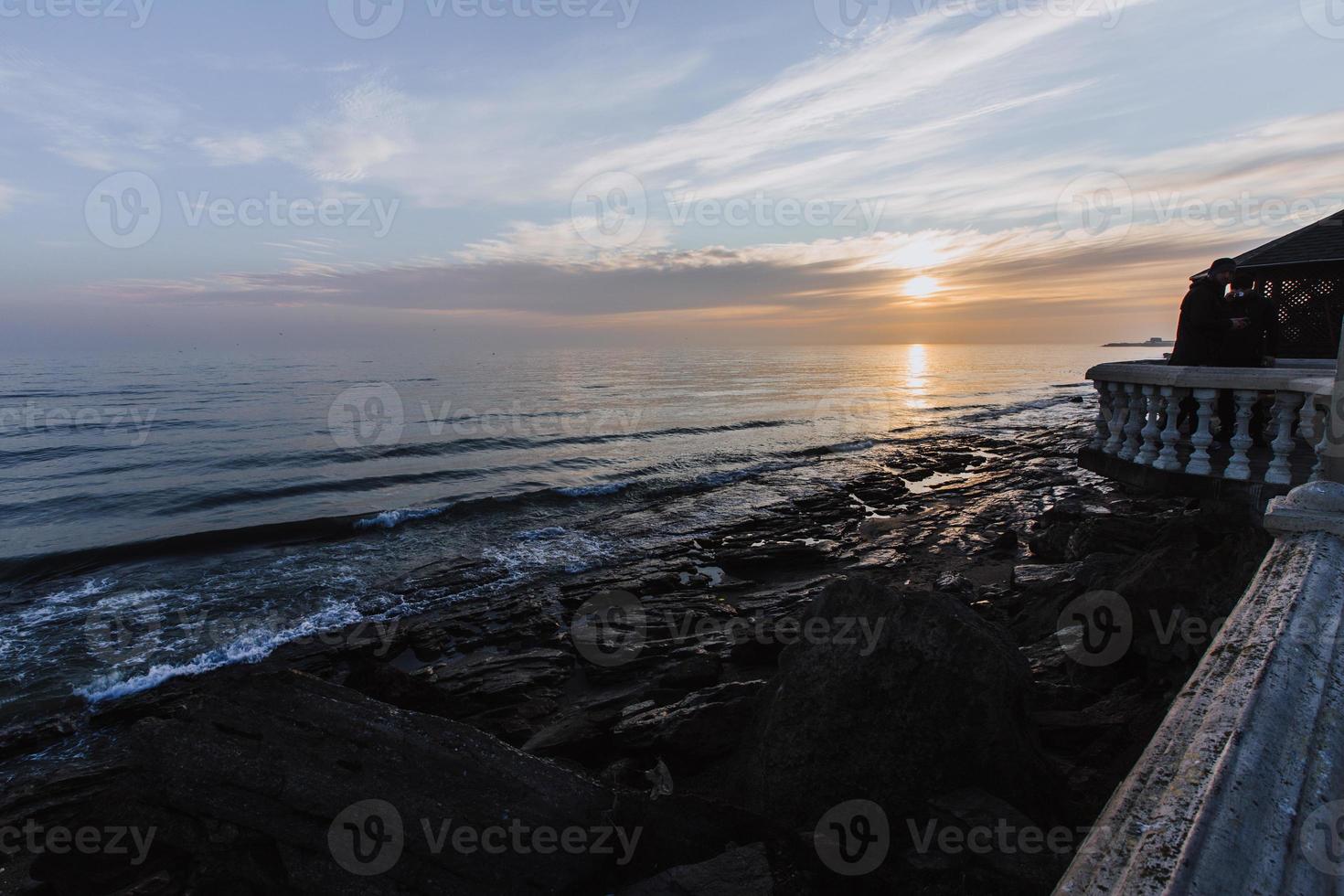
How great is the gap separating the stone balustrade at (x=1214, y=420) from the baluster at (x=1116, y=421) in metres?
0.01

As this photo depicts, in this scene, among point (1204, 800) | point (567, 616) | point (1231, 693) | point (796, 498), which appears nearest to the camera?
point (1204, 800)

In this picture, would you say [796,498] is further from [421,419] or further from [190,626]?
[421,419]

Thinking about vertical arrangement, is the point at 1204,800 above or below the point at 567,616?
above

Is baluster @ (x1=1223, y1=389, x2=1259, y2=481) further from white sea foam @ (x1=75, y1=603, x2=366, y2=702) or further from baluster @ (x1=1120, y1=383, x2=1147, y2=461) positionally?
white sea foam @ (x1=75, y1=603, x2=366, y2=702)

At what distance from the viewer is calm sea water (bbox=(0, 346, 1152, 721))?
419 inches

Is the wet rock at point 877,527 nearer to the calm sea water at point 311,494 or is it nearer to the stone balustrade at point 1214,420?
the calm sea water at point 311,494

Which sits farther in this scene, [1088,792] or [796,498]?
[796,498]

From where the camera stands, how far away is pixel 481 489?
2050cm

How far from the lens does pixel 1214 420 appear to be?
9039 mm

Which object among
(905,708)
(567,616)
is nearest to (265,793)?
(905,708)

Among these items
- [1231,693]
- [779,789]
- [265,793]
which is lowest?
[779,789]

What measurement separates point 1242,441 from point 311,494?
21.2 m

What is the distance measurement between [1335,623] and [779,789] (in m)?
2.95

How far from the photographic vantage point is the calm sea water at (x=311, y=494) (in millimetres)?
10641
